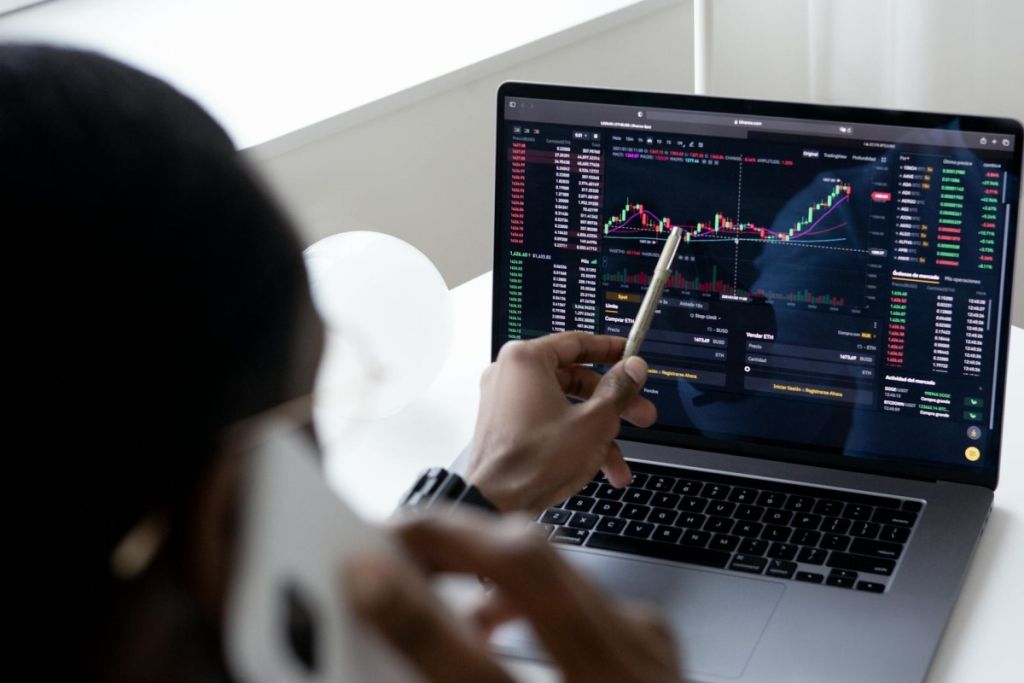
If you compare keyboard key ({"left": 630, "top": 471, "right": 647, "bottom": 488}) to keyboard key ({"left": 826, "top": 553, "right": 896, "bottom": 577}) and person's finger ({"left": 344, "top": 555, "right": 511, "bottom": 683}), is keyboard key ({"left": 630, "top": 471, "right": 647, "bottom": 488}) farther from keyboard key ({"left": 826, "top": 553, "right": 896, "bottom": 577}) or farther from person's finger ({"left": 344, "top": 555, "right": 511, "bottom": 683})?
person's finger ({"left": 344, "top": 555, "right": 511, "bottom": 683})

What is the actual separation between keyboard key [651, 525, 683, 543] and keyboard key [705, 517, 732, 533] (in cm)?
2

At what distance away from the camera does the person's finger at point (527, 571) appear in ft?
1.27

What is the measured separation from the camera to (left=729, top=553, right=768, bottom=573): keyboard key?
3.13ft

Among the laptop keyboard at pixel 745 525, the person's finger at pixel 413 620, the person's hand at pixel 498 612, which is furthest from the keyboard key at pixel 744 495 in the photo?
the person's finger at pixel 413 620

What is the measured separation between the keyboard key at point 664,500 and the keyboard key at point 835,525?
0.12 m

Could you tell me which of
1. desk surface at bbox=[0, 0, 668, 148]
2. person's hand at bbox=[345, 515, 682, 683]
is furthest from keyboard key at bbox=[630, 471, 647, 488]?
desk surface at bbox=[0, 0, 668, 148]

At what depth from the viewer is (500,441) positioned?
0.98 m

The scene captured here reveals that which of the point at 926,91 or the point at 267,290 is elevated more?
the point at 267,290

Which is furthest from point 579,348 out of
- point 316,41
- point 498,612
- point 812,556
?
point 316,41

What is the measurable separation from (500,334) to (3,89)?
0.83m

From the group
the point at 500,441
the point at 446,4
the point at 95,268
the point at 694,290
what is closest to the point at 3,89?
the point at 95,268

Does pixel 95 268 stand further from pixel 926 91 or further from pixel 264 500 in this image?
pixel 926 91

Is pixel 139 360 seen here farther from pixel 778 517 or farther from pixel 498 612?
pixel 778 517

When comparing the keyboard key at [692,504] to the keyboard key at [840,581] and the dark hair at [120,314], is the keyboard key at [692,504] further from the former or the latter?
the dark hair at [120,314]
